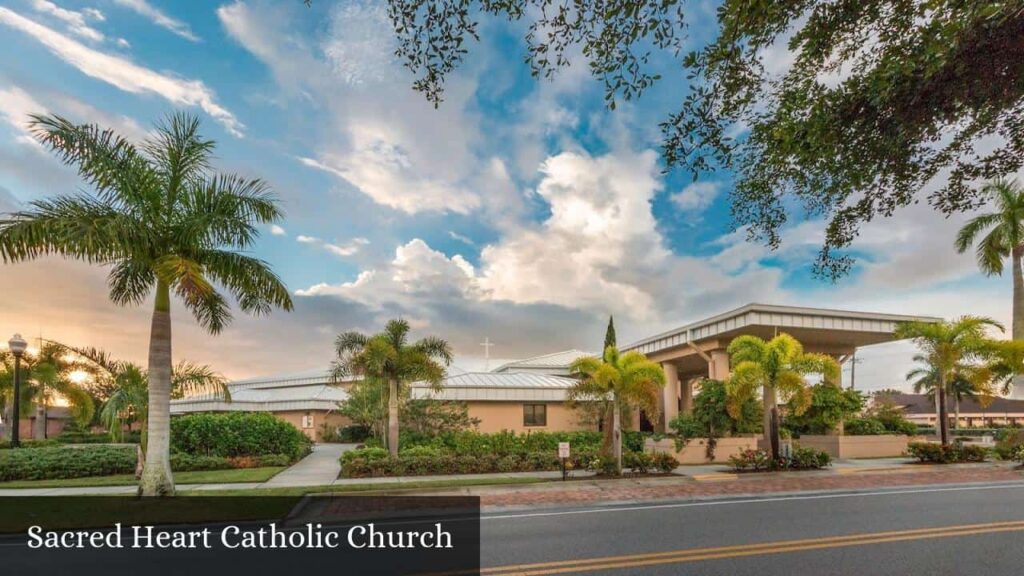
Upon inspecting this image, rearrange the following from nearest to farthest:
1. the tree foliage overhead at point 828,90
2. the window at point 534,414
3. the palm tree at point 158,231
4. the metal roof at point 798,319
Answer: the tree foliage overhead at point 828,90 → the palm tree at point 158,231 → the metal roof at point 798,319 → the window at point 534,414

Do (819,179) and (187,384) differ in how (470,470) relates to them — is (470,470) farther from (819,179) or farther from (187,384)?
(819,179)

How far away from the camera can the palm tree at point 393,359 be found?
67.2 feet

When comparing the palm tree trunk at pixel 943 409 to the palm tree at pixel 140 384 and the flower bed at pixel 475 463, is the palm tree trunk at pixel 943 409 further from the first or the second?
the palm tree at pixel 140 384

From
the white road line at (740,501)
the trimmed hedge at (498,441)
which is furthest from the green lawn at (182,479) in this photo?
the white road line at (740,501)

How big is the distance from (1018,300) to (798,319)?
17116 millimetres

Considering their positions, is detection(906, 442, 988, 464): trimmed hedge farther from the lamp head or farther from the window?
the lamp head

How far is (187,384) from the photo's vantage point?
1922cm

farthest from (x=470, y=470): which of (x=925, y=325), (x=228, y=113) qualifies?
(x=925, y=325)

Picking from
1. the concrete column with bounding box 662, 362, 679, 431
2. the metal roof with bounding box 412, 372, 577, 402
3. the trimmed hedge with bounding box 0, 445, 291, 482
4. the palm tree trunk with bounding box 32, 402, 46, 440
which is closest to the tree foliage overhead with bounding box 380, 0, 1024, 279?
the trimmed hedge with bounding box 0, 445, 291, 482

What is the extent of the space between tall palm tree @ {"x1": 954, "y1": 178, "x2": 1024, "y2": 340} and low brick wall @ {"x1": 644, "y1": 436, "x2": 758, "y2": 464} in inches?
739

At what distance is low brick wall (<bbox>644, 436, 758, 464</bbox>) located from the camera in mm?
21641

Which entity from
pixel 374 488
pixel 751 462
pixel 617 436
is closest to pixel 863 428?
pixel 751 462

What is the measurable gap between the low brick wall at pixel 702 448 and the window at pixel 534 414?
8299mm

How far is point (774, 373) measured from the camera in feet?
63.6
